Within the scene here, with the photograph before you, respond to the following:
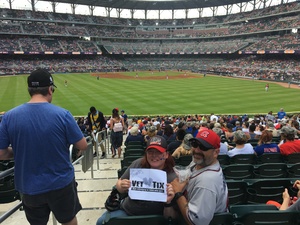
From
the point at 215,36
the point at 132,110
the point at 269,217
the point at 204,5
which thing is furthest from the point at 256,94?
the point at 204,5

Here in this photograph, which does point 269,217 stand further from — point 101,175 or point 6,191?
point 101,175

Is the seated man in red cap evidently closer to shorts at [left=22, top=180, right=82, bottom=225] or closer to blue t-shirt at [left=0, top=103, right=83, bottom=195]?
shorts at [left=22, top=180, right=82, bottom=225]

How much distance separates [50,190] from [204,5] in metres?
103

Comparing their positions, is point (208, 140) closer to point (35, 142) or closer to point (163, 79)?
point (35, 142)

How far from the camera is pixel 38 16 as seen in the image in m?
82.1

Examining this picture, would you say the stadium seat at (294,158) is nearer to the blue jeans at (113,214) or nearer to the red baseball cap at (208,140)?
the red baseball cap at (208,140)

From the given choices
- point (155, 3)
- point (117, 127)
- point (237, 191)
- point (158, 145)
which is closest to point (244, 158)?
point (237, 191)

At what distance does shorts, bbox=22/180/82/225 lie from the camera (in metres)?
2.91

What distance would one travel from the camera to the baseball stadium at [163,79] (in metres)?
4.66

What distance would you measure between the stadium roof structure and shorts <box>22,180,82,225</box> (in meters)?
88.5

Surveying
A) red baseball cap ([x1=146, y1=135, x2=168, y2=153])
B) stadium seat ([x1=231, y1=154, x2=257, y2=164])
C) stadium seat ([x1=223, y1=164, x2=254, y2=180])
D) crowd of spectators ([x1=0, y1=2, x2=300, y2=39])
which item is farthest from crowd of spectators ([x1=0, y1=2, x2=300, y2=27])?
red baseball cap ([x1=146, y1=135, x2=168, y2=153])

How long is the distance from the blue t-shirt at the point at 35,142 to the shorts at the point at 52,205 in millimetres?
103

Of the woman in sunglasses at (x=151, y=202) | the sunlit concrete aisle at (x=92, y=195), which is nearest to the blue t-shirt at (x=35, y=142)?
the woman in sunglasses at (x=151, y=202)

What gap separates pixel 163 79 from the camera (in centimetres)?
5138
